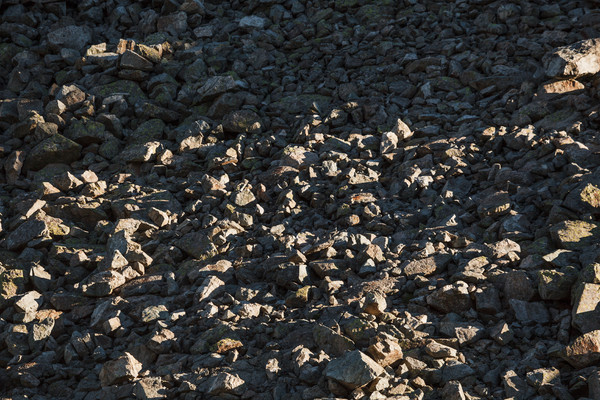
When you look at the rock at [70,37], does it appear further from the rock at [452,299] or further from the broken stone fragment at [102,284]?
the rock at [452,299]

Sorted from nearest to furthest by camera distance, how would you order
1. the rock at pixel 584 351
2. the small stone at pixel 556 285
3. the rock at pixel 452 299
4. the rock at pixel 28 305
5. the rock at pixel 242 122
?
1. the rock at pixel 584 351
2. the small stone at pixel 556 285
3. the rock at pixel 452 299
4. the rock at pixel 28 305
5. the rock at pixel 242 122

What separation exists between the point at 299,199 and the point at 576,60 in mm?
5056

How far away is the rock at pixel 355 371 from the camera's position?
6.36 m

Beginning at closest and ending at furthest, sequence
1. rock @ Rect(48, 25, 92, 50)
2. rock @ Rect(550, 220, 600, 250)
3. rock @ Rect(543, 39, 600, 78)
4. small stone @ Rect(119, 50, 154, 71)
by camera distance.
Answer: rock @ Rect(550, 220, 600, 250)
rock @ Rect(543, 39, 600, 78)
small stone @ Rect(119, 50, 154, 71)
rock @ Rect(48, 25, 92, 50)

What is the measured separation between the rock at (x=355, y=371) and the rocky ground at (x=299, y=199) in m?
0.03

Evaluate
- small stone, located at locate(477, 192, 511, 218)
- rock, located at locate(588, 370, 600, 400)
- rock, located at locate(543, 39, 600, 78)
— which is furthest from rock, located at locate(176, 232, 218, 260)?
rock, located at locate(543, 39, 600, 78)

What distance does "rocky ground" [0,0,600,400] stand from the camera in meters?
7.00

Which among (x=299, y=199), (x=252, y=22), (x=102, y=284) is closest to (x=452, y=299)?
(x=299, y=199)

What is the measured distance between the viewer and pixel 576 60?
34.8 feet

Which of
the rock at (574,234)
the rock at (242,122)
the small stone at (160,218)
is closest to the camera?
the rock at (574,234)

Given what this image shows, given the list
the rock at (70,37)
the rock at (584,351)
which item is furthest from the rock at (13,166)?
the rock at (584,351)

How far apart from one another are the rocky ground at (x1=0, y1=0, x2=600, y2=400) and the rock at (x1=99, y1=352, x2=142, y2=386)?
24mm

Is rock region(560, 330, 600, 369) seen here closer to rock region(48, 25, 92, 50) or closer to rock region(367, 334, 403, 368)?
rock region(367, 334, 403, 368)

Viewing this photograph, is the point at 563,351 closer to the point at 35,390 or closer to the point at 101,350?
the point at 101,350
